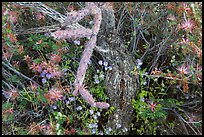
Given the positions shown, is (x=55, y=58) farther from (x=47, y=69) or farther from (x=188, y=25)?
(x=188, y=25)

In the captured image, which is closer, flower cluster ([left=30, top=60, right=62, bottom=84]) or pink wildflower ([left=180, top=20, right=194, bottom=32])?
pink wildflower ([left=180, top=20, right=194, bottom=32])

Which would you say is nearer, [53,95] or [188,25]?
[188,25]

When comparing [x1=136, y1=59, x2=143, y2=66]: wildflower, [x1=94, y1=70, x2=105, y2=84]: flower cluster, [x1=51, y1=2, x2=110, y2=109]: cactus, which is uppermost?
[x1=51, y1=2, x2=110, y2=109]: cactus

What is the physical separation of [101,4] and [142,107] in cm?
81

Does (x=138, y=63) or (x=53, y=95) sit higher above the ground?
(x=138, y=63)

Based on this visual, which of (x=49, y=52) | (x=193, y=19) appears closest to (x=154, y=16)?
(x=193, y=19)

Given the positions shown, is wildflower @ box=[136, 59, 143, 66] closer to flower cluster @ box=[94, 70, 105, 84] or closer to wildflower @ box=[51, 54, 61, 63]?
flower cluster @ box=[94, 70, 105, 84]

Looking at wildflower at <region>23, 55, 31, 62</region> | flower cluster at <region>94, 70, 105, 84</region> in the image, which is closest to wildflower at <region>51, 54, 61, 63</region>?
wildflower at <region>23, 55, 31, 62</region>

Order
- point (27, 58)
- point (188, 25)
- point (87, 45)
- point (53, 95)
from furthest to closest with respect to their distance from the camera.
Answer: point (27, 58)
point (53, 95)
point (188, 25)
point (87, 45)

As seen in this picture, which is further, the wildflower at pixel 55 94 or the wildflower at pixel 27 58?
the wildflower at pixel 27 58

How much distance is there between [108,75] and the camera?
225 cm

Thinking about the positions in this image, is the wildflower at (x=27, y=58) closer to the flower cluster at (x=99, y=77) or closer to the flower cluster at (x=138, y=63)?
the flower cluster at (x=99, y=77)

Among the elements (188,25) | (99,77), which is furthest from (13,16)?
(188,25)

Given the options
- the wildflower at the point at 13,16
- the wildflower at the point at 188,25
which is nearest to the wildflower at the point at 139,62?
the wildflower at the point at 188,25
